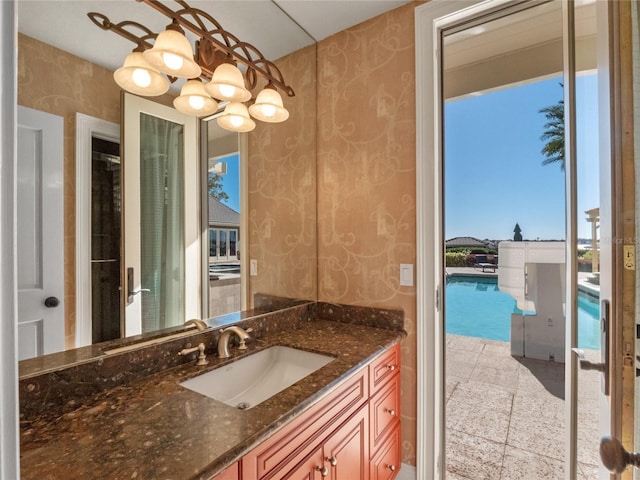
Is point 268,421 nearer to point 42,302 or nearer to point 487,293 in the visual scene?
point 42,302

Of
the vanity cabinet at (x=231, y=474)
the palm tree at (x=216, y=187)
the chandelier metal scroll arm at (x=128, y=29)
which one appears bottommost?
the vanity cabinet at (x=231, y=474)

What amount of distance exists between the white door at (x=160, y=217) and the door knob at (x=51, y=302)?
7.8 inches

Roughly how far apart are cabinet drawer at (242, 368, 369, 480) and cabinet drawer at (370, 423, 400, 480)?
0.33 m

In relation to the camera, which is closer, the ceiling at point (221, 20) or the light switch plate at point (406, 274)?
the ceiling at point (221, 20)

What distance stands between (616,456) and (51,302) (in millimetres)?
1346

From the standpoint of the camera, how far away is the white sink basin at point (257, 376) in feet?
3.83

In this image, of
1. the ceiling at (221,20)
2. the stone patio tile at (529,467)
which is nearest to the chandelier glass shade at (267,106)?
the ceiling at (221,20)

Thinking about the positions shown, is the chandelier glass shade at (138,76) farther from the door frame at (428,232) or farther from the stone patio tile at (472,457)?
the stone patio tile at (472,457)

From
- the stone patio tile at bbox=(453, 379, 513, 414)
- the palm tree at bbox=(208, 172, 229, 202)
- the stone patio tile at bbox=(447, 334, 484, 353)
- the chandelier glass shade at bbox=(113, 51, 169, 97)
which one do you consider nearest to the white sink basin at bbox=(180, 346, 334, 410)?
the palm tree at bbox=(208, 172, 229, 202)

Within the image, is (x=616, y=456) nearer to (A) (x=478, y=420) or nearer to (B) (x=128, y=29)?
(B) (x=128, y=29)

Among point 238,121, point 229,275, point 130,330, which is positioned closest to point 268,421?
point 130,330

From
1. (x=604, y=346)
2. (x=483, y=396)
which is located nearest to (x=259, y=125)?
(x=604, y=346)

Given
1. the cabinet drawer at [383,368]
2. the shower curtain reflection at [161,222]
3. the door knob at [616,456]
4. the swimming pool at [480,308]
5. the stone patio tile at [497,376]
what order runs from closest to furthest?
the door knob at [616,456]
the shower curtain reflection at [161,222]
the cabinet drawer at [383,368]
the swimming pool at [480,308]
the stone patio tile at [497,376]

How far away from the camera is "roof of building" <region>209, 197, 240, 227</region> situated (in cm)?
145
